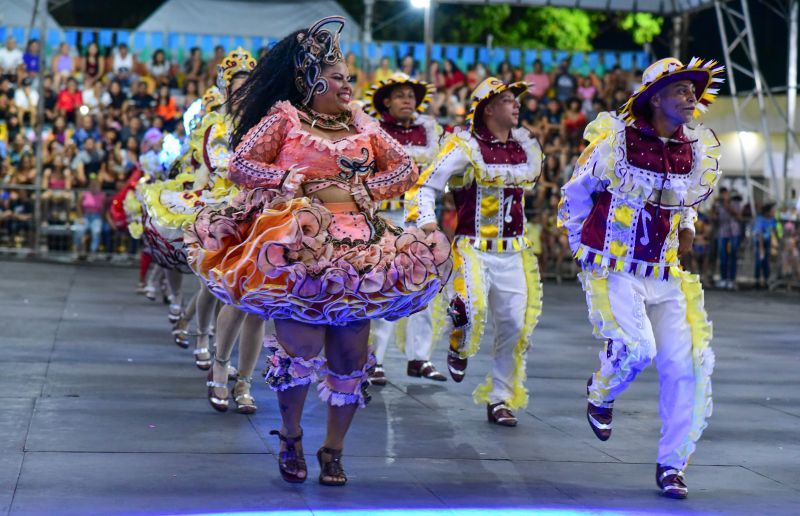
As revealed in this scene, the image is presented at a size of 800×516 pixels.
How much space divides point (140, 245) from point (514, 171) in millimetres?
13623

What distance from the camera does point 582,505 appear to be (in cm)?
577

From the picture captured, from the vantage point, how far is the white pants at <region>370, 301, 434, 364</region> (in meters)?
9.88

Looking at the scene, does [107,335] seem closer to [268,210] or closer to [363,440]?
[363,440]

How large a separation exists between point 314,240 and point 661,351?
1.93 meters

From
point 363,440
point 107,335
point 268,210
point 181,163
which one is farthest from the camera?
point 107,335

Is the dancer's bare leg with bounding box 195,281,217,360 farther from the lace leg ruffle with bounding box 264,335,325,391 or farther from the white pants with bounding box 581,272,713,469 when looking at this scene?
the white pants with bounding box 581,272,713,469

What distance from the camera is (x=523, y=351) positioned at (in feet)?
26.8

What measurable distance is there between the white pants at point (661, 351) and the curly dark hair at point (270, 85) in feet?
5.88

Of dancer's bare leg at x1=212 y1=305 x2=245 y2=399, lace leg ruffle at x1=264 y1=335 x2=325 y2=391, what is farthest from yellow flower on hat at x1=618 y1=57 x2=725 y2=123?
dancer's bare leg at x1=212 y1=305 x2=245 y2=399

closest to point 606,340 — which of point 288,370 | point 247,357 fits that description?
point 288,370

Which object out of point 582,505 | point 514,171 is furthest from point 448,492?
point 514,171

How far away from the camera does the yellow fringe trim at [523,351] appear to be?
8070mm

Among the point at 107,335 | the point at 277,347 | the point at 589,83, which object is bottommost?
the point at 107,335

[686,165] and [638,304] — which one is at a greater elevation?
[686,165]
